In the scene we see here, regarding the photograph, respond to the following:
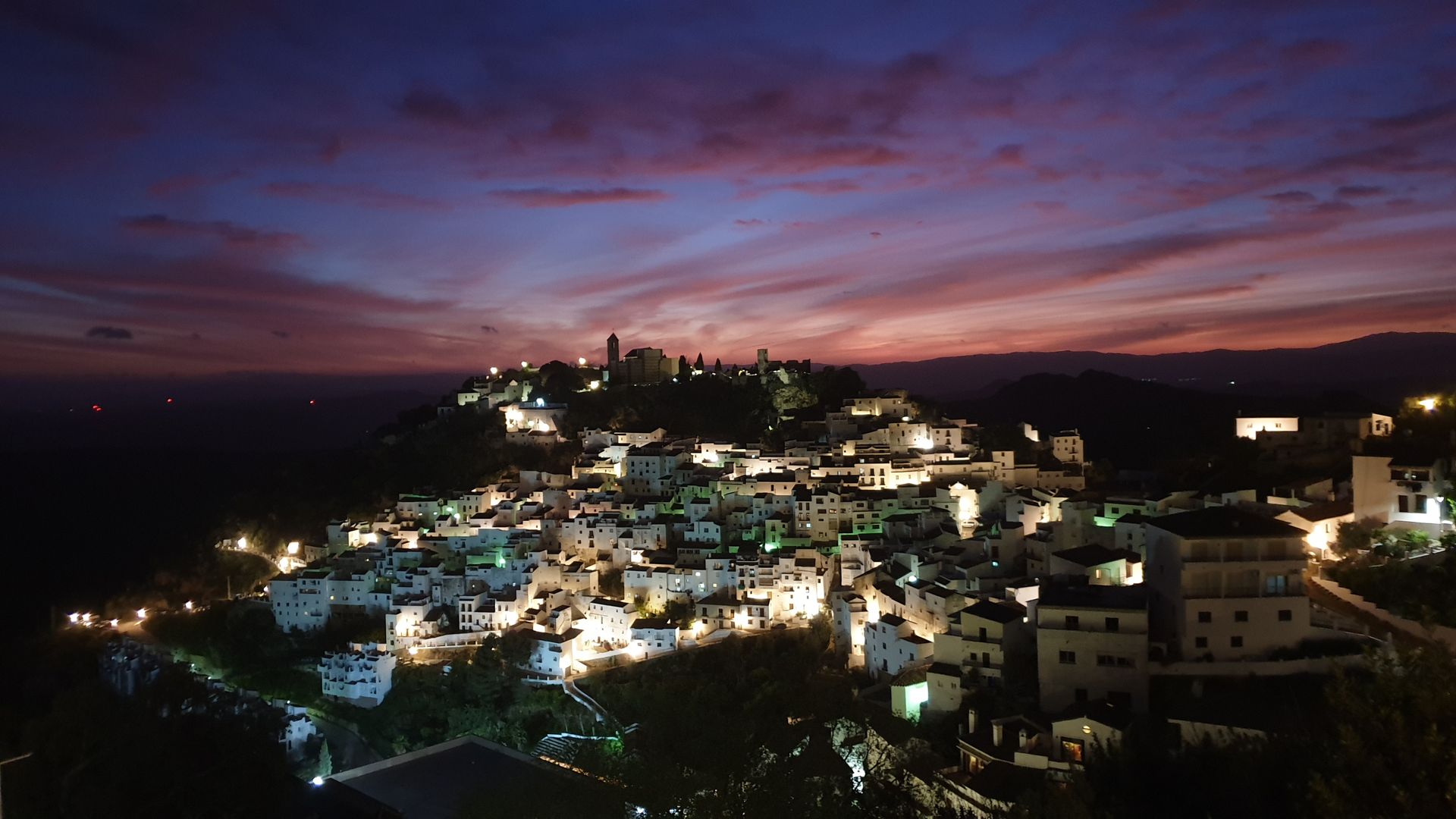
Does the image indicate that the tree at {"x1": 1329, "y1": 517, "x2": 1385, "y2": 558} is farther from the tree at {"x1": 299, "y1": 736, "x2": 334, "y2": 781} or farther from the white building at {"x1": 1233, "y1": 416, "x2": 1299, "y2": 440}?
the tree at {"x1": 299, "y1": 736, "x2": 334, "y2": 781}

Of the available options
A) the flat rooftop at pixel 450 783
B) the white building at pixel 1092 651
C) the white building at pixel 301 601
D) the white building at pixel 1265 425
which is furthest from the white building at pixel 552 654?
the white building at pixel 1265 425

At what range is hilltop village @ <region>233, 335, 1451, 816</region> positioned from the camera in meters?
12.4

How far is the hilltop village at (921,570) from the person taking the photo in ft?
40.6

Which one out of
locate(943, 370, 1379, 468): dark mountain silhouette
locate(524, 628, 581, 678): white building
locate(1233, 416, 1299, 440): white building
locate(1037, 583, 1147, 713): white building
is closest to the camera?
locate(1037, 583, 1147, 713): white building

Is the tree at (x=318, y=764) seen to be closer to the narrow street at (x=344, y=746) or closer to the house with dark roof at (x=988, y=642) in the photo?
the narrow street at (x=344, y=746)

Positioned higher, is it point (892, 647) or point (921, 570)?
point (921, 570)

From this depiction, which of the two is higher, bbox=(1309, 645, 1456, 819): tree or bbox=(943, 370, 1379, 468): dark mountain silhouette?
bbox=(943, 370, 1379, 468): dark mountain silhouette

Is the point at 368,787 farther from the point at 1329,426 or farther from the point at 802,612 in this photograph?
the point at 1329,426

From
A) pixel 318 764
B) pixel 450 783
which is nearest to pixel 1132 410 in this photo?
pixel 318 764

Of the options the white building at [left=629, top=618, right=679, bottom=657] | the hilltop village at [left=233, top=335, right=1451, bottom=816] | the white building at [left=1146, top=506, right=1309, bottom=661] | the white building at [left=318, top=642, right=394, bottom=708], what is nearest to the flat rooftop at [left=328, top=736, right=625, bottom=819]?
the hilltop village at [left=233, top=335, right=1451, bottom=816]

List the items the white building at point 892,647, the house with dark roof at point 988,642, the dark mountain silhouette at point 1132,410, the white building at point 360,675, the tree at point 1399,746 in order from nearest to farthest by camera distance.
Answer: the tree at point 1399,746
the house with dark roof at point 988,642
the white building at point 892,647
the white building at point 360,675
the dark mountain silhouette at point 1132,410

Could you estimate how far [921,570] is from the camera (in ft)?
65.0

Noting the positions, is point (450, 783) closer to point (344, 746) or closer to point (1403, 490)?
point (344, 746)

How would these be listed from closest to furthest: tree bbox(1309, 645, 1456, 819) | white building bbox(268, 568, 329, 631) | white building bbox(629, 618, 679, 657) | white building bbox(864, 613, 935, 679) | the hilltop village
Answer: tree bbox(1309, 645, 1456, 819) → the hilltop village → white building bbox(864, 613, 935, 679) → white building bbox(629, 618, 679, 657) → white building bbox(268, 568, 329, 631)
